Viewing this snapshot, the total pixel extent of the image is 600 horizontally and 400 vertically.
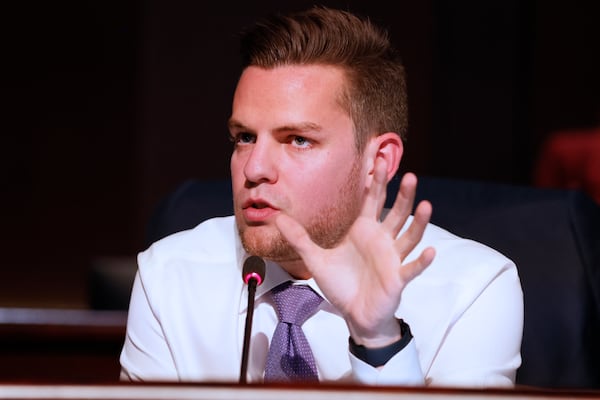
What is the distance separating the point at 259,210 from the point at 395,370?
29 cm

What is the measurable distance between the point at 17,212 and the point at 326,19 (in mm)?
2388

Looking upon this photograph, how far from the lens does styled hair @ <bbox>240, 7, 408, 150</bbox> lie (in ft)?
4.06

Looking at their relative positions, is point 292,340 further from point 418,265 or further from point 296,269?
point 418,265

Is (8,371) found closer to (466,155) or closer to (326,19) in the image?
(326,19)

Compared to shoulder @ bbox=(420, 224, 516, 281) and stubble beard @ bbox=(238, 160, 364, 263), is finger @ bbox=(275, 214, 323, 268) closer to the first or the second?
stubble beard @ bbox=(238, 160, 364, 263)

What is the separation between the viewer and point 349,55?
125cm

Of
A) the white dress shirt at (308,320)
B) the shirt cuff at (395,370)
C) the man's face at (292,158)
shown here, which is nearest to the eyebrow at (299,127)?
the man's face at (292,158)

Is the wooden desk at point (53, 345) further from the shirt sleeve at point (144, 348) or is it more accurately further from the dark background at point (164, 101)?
the dark background at point (164, 101)

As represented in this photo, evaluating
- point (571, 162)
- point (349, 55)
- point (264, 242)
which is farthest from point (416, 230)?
point (571, 162)

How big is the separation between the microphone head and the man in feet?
0.20

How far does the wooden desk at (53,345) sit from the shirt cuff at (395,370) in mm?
479

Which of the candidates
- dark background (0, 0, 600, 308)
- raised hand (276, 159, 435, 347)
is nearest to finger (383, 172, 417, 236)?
raised hand (276, 159, 435, 347)

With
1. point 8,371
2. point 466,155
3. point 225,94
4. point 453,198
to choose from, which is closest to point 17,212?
point 225,94

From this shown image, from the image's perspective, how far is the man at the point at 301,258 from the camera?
3.84 feet
